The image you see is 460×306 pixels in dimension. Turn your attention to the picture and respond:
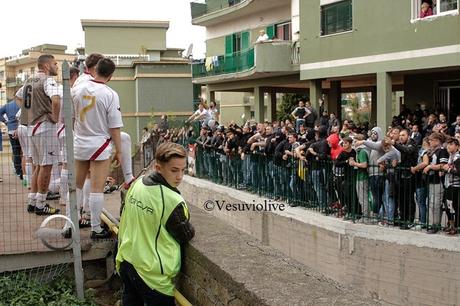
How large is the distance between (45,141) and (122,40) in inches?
1304

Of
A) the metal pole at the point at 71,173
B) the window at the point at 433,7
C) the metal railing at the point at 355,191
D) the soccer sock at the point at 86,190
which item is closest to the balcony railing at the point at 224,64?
the window at the point at 433,7

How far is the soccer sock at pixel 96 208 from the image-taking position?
5137 millimetres

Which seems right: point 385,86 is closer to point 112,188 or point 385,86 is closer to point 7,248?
point 112,188

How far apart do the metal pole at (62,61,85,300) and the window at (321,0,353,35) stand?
14.6 metres

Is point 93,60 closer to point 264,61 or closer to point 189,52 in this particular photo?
point 264,61

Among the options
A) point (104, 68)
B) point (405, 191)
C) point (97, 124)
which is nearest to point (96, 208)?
point (97, 124)

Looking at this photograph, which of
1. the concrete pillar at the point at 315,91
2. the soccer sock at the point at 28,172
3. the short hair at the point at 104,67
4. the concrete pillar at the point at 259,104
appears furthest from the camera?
the concrete pillar at the point at 259,104

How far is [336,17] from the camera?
61.1 feet

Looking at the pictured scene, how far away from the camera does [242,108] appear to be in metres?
37.1

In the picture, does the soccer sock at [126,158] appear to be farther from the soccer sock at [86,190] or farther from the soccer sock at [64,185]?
the soccer sock at [64,185]

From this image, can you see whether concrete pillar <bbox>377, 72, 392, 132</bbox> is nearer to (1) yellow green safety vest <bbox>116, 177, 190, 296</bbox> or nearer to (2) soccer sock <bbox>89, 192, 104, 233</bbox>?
(2) soccer sock <bbox>89, 192, 104, 233</bbox>

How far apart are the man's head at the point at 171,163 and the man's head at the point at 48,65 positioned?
348 centimetres

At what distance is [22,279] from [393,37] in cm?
1392

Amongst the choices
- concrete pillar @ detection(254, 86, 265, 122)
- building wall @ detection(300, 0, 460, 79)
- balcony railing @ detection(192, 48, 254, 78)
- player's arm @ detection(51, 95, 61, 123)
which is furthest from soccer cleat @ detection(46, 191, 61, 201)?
concrete pillar @ detection(254, 86, 265, 122)
